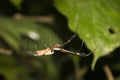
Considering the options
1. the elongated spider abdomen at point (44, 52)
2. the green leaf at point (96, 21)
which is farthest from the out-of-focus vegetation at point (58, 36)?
the elongated spider abdomen at point (44, 52)

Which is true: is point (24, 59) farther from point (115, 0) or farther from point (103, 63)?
point (115, 0)

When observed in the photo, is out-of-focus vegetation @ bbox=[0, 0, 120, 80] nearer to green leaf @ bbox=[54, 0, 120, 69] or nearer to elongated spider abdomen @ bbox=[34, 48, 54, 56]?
green leaf @ bbox=[54, 0, 120, 69]

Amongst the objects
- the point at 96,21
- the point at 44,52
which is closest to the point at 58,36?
the point at 96,21

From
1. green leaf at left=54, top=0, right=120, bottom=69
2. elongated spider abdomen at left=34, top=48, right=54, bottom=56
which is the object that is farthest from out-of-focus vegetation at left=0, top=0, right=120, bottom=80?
elongated spider abdomen at left=34, top=48, right=54, bottom=56

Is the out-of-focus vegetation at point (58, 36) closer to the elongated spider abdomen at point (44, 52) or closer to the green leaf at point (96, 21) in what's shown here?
the green leaf at point (96, 21)

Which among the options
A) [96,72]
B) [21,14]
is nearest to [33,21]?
[21,14]

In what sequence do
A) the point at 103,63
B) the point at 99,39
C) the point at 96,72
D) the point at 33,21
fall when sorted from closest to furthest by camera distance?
1. the point at 99,39
2. the point at 103,63
3. the point at 96,72
4. the point at 33,21

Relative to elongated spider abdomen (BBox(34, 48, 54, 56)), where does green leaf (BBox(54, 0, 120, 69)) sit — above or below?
above
